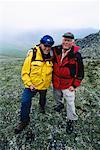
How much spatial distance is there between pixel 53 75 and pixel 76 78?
Result: 1.14 meters

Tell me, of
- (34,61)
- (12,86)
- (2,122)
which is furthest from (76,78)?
(12,86)

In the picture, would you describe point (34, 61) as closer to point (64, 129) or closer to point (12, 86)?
point (64, 129)

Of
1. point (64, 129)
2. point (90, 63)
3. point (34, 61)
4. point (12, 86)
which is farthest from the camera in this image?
point (90, 63)

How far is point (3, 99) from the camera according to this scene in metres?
19.0

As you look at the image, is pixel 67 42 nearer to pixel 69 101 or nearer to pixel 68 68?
pixel 68 68

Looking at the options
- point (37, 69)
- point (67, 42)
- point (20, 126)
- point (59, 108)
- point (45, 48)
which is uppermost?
point (67, 42)

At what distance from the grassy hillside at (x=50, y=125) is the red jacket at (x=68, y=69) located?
2.44 metres

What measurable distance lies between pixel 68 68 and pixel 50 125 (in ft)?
11.0

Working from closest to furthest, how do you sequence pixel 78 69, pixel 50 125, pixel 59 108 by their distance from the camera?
pixel 78 69 → pixel 50 125 → pixel 59 108

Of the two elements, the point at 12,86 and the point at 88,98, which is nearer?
the point at 88,98

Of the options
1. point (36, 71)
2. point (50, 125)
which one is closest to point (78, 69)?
point (36, 71)

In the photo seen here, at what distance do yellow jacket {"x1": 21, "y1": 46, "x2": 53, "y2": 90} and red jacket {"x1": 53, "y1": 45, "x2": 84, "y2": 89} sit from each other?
1.36 ft

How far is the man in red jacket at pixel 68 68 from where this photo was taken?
1411cm

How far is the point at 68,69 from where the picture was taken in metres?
14.5
